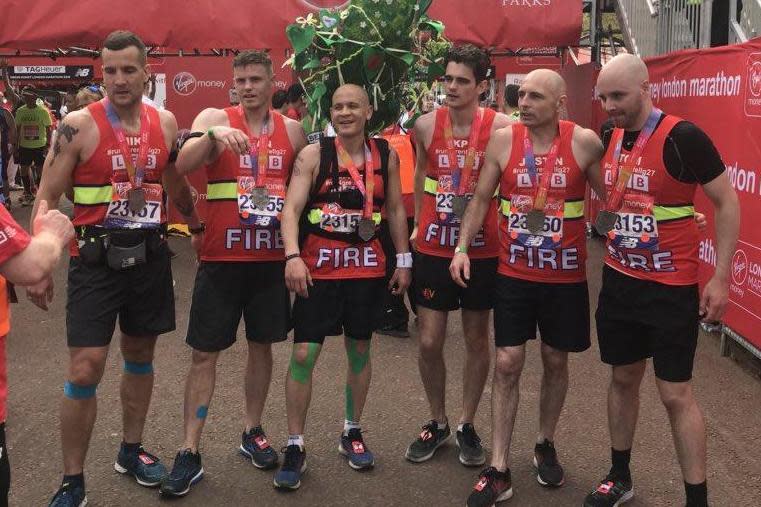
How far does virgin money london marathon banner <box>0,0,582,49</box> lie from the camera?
10.0 meters

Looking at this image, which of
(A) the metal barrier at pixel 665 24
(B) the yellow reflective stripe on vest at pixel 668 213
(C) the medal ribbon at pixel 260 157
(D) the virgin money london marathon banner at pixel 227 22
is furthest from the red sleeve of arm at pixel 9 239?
(D) the virgin money london marathon banner at pixel 227 22

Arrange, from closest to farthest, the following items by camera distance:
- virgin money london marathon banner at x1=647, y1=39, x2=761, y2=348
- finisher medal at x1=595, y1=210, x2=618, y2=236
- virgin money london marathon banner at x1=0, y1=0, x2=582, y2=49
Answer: finisher medal at x1=595, y1=210, x2=618, y2=236 → virgin money london marathon banner at x1=647, y1=39, x2=761, y2=348 → virgin money london marathon banner at x1=0, y1=0, x2=582, y2=49

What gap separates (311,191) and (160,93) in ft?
26.6

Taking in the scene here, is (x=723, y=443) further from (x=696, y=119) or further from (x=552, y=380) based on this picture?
(x=696, y=119)

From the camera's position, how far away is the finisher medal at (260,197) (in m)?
3.94

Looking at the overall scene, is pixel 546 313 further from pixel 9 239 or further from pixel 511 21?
pixel 511 21

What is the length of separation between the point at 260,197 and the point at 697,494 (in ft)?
7.96

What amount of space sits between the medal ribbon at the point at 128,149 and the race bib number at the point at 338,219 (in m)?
0.89

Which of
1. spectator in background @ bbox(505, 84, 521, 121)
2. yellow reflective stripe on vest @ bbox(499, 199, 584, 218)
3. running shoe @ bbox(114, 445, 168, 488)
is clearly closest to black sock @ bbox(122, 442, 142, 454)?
running shoe @ bbox(114, 445, 168, 488)

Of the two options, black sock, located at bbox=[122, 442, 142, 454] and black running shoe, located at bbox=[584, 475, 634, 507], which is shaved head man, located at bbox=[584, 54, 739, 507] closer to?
black running shoe, located at bbox=[584, 475, 634, 507]

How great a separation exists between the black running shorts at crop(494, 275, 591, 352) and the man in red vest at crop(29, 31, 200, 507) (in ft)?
5.62

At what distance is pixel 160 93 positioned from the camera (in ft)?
37.1

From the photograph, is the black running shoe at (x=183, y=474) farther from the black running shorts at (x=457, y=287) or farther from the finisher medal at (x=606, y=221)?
the finisher medal at (x=606, y=221)

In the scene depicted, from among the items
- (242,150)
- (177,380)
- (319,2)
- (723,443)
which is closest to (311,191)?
(242,150)
